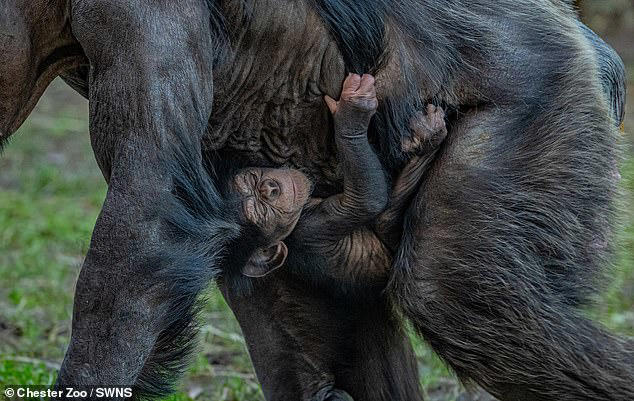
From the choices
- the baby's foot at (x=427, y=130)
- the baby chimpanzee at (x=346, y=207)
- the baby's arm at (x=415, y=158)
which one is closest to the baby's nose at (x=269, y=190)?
the baby chimpanzee at (x=346, y=207)

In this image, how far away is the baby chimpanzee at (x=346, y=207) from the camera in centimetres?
382

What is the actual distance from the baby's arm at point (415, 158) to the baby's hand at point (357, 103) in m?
0.20

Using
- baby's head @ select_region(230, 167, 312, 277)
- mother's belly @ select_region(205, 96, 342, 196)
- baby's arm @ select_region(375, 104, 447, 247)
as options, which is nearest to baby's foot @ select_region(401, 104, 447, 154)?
baby's arm @ select_region(375, 104, 447, 247)

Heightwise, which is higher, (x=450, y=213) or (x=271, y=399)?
(x=450, y=213)

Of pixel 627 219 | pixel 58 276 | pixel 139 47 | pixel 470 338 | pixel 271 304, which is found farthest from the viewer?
pixel 58 276

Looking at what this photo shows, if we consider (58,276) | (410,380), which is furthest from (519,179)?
(58,276)

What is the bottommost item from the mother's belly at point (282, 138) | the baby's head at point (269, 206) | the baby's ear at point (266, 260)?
the baby's ear at point (266, 260)

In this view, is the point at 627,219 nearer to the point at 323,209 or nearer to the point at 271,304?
the point at 323,209

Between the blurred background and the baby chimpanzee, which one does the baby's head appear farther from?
the blurred background

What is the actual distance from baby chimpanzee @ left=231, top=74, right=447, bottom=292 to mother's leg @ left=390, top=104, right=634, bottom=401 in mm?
132

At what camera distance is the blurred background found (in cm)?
522

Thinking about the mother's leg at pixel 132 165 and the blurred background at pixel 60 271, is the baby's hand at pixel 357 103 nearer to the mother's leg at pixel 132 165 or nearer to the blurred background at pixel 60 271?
the mother's leg at pixel 132 165

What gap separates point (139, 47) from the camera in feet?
11.1

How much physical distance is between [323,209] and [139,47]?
102 cm
